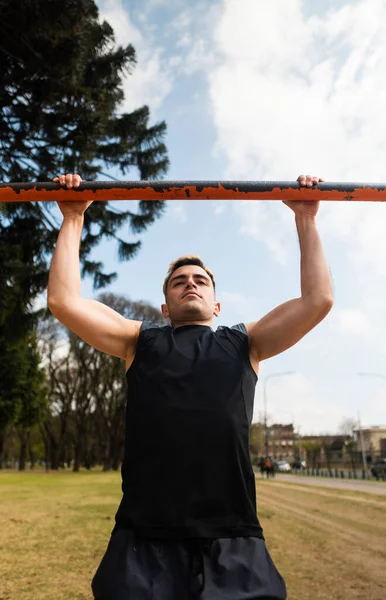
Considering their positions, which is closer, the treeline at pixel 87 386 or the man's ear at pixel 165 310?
the man's ear at pixel 165 310

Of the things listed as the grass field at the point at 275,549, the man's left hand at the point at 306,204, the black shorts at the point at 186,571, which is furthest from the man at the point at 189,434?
the grass field at the point at 275,549

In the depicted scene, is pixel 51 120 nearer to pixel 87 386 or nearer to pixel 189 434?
pixel 189 434

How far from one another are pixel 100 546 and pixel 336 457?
165 ft

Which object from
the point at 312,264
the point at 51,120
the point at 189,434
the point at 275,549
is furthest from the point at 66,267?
the point at 51,120

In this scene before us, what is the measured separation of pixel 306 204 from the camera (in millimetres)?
2490

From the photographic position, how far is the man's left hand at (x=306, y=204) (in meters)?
2.45

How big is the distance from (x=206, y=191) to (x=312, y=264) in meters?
0.57

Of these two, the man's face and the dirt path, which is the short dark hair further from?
the dirt path

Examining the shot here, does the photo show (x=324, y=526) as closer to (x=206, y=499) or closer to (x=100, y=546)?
(x=100, y=546)

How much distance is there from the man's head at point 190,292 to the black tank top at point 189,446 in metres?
0.20

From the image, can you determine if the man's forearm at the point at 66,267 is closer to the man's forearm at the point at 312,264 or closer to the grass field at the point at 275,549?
the man's forearm at the point at 312,264

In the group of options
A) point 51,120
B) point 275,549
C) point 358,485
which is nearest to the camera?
point 275,549

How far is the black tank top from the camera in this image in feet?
6.16

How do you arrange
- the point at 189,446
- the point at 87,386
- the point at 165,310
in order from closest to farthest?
the point at 189,446 → the point at 165,310 → the point at 87,386
